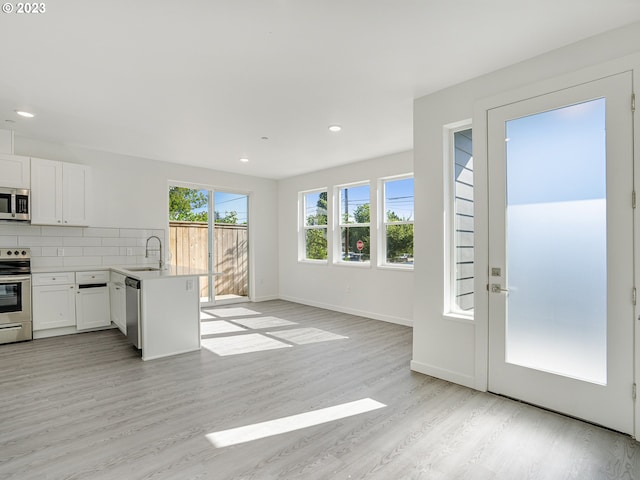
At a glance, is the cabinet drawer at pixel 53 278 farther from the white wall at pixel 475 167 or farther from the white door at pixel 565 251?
the white door at pixel 565 251

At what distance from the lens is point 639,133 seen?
2146 mm

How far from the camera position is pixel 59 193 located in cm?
459

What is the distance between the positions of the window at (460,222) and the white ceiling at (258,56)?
23.0 inches

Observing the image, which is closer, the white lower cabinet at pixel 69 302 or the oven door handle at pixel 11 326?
the oven door handle at pixel 11 326

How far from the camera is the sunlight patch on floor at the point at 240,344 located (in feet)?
13.0

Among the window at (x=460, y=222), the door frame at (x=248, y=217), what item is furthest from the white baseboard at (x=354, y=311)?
the window at (x=460, y=222)

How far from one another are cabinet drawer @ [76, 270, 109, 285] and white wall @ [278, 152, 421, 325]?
11.2 feet

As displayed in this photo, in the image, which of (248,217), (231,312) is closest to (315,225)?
(248,217)

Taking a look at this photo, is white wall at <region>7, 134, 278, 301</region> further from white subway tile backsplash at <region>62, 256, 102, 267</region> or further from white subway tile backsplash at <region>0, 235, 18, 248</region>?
white subway tile backsplash at <region>62, 256, 102, 267</region>

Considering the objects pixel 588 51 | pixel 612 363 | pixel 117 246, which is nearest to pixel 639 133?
pixel 588 51

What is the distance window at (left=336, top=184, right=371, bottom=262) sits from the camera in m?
5.84

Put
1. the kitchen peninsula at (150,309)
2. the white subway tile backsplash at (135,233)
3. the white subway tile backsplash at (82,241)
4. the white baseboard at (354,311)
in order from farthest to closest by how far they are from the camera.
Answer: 1. the white subway tile backsplash at (135,233)
2. the white baseboard at (354,311)
3. the white subway tile backsplash at (82,241)
4. the kitchen peninsula at (150,309)

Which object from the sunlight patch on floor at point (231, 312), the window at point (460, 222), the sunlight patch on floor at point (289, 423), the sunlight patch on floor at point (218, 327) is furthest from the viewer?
the sunlight patch on floor at point (231, 312)

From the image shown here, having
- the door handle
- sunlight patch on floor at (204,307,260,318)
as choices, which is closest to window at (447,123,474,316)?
the door handle
